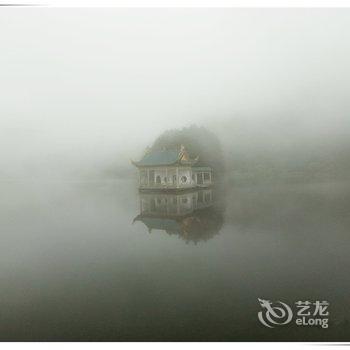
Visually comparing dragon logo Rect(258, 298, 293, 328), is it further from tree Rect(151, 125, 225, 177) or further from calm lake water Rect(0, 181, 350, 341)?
tree Rect(151, 125, 225, 177)

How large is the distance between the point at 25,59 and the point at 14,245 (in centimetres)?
106

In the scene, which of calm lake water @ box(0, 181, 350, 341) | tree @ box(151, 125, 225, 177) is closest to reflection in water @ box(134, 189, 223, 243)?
calm lake water @ box(0, 181, 350, 341)

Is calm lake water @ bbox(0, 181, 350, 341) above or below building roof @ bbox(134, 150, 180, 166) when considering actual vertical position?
below

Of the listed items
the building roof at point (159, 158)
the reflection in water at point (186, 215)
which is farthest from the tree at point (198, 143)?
the reflection in water at point (186, 215)

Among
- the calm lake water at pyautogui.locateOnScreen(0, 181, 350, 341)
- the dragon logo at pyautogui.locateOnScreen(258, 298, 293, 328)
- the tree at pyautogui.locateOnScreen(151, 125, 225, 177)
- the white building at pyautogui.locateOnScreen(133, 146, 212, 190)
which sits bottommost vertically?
the dragon logo at pyautogui.locateOnScreen(258, 298, 293, 328)

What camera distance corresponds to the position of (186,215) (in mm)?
1842

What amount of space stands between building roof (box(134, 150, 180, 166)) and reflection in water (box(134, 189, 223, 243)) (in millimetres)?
178

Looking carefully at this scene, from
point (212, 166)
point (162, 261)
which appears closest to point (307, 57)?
point (212, 166)

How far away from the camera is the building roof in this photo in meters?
1.84

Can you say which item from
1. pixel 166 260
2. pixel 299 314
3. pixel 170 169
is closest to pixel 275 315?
pixel 299 314

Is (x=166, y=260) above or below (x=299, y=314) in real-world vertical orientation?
above

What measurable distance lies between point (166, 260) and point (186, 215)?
274mm

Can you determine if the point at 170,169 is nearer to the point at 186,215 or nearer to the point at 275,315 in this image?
the point at 186,215

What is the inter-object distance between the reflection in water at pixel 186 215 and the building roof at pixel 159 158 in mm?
178
